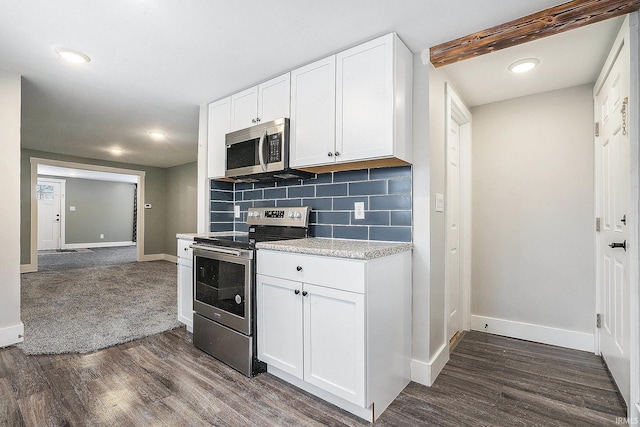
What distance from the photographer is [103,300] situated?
3830 mm

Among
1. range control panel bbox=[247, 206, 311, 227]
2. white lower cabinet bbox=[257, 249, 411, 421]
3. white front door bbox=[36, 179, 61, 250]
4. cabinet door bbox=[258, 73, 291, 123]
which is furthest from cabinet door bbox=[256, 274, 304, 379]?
white front door bbox=[36, 179, 61, 250]

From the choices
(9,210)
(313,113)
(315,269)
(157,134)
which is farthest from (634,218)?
(157,134)

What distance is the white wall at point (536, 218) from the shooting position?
2.56 metres

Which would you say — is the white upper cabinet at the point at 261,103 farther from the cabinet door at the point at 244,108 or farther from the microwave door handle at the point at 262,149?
the microwave door handle at the point at 262,149

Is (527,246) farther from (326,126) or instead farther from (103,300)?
(103,300)

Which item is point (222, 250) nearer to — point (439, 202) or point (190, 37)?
point (190, 37)

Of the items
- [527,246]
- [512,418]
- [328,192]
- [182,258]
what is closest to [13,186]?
[182,258]

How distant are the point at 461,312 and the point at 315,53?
2.63 m

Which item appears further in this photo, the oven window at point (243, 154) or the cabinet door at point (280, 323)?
the oven window at point (243, 154)

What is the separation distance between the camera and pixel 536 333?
8.91 feet

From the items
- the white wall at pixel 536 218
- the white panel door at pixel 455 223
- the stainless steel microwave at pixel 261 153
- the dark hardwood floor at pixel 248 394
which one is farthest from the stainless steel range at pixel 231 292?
the white wall at pixel 536 218

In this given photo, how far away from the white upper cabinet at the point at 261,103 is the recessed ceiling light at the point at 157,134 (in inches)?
86.9

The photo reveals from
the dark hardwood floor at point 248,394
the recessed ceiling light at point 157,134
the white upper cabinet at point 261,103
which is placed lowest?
the dark hardwood floor at point 248,394

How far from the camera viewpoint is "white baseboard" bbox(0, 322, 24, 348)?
8.25ft
